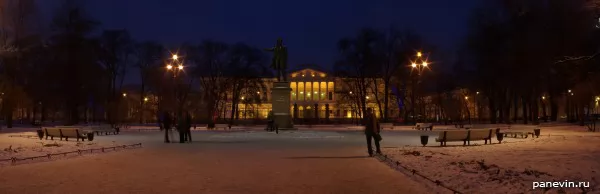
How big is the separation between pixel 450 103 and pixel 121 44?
133ft

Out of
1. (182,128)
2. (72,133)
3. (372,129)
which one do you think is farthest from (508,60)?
(72,133)

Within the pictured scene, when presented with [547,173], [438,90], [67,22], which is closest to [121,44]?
[67,22]

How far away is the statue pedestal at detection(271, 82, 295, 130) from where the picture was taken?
129 feet

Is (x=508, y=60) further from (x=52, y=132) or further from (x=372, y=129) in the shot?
(x=52, y=132)

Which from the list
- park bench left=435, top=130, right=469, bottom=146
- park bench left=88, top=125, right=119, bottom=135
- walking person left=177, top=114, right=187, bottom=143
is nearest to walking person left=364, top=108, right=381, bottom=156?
park bench left=435, top=130, right=469, bottom=146

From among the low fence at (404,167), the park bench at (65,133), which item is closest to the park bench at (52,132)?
the park bench at (65,133)

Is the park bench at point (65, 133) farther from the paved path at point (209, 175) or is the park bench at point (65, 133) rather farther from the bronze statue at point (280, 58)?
the bronze statue at point (280, 58)

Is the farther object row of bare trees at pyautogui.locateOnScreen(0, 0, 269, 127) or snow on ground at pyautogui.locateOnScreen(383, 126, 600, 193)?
row of bare trees at pyautogui.locateOnScreen(0, 0, 269, 127)

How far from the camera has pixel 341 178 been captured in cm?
1103

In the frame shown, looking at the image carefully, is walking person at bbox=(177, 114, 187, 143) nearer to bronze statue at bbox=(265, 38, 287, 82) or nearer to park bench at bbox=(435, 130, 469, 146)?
park bench at bbox=(435, 130, 469, 146)

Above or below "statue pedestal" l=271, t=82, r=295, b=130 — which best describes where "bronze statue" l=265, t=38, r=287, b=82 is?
above

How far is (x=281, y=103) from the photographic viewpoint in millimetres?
39406

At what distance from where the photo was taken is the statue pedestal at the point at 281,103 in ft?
129

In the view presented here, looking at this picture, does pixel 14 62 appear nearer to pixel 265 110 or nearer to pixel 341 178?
pixel 341 178
